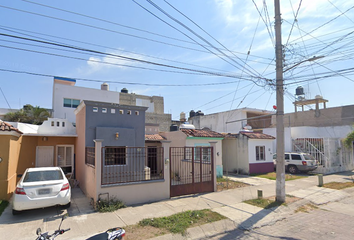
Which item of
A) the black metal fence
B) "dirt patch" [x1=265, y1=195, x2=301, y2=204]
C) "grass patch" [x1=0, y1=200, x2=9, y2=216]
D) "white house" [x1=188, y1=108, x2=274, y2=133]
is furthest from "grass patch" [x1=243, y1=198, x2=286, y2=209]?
"white house" [x1=188, y1=108, x2=274, y2=133]

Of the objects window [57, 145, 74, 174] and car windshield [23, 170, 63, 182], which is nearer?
car windshield [23, 170, 63, 182]

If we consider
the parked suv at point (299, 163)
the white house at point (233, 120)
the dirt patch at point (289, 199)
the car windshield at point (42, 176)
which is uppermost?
the white house at point (233, 120)

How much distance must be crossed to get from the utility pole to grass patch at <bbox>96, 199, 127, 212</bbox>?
605cm

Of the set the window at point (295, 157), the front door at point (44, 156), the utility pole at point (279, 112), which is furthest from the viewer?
the window at point (295, 157)

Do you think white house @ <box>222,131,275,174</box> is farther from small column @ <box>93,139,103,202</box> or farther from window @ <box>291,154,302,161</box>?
small column @ <box>93,139,103,202</box>

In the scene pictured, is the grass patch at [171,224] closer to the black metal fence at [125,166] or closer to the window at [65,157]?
the black metal fence at [125,166]

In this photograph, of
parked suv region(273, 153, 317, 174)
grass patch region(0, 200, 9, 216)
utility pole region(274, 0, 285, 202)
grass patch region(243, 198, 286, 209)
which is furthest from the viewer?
parked suv region(273, 153, 317, 174)

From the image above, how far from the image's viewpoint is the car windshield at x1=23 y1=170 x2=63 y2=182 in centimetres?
715

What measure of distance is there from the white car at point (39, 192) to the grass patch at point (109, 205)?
986 mm

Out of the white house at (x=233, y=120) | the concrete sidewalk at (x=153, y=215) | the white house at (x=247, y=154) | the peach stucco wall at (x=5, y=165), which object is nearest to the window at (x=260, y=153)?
the white house at (x=247, y=154)

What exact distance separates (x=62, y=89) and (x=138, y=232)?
75.2 feet

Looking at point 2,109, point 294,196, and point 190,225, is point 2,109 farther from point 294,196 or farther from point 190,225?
point 294,196

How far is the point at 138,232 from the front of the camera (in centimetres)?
577

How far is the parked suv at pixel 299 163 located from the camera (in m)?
16.7
